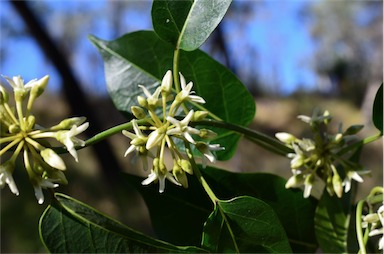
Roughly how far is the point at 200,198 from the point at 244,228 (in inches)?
5.0

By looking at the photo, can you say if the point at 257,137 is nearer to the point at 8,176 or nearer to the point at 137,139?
the point at 137,139

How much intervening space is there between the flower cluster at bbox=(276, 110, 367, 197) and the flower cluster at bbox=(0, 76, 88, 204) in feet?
0.95

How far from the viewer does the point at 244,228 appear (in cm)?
59

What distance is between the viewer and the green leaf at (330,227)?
2.36 feet

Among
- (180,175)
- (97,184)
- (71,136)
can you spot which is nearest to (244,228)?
(180,175)

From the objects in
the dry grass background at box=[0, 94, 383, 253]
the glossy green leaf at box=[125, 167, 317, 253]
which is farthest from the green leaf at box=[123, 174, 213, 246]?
the dry grass background at box=[0, 94, 383, 253]

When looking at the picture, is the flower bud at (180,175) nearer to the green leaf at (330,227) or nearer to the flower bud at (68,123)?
the flower bud at (68,123)

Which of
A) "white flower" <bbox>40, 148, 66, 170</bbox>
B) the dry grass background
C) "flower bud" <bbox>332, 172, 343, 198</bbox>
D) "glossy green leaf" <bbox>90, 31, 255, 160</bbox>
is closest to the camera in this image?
"white flower" <bbox>40, 148, 66, 170</bbox>

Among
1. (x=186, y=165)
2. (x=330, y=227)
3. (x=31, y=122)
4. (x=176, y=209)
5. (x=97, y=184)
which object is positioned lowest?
(x=97, y=184)

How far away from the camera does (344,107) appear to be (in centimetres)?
1459

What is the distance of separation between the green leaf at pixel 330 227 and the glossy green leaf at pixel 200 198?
3 cm

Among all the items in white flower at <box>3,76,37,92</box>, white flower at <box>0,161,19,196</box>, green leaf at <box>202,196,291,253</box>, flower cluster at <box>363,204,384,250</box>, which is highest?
white flower at <box>3,76,37,92</box>

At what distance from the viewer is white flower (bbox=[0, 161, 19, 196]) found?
1.70 feet

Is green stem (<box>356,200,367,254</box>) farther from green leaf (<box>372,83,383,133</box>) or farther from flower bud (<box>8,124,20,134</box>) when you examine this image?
flower bud (<box>8,124,20,134</box>)
